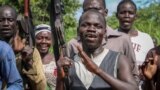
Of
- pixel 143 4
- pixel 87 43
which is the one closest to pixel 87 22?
pixel 87 43

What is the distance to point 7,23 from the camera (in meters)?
6.19

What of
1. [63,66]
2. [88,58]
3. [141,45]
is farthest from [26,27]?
[141,45]

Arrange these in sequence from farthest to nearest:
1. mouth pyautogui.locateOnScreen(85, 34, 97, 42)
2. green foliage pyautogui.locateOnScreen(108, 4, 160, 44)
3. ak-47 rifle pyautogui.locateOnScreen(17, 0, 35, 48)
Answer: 1. green foliage pyautogui.locateOnScreen(108, 4, 160, 44)
2. ak-47 rifle pyautogui.locateOnScreen(17, 0, 35, 48)
3. mouth pyautogui.locateOnScreen(85, 34, 97, 42)

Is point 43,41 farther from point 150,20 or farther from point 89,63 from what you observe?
point 150,20

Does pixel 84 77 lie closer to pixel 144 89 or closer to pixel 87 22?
pixel 87 22

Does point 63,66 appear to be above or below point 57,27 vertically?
below

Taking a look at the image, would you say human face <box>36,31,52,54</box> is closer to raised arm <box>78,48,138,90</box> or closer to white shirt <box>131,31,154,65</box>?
white shirt <box>131,31,154,65</box>

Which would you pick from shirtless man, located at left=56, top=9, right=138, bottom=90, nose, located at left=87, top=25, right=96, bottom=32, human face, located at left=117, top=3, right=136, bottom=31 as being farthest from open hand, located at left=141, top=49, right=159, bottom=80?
human face, located at left=117, top=3, right=136, bottom=31

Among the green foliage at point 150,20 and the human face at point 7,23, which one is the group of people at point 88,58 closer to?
the human face at point 7,23

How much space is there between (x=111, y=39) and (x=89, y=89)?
1.57 meters

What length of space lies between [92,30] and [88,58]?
326mm

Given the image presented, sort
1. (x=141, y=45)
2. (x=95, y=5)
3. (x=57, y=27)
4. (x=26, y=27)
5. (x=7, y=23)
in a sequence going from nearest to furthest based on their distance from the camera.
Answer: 1. (x=57, y=27)
2. (x=7, y=23)
3. (x=26, y=27)
4. (x=95, y=5)
5. (x=141, y=45)

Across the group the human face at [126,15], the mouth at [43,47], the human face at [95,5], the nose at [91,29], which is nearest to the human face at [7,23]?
the human face at [95,5]

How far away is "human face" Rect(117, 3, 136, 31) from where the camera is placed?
7531 mm
